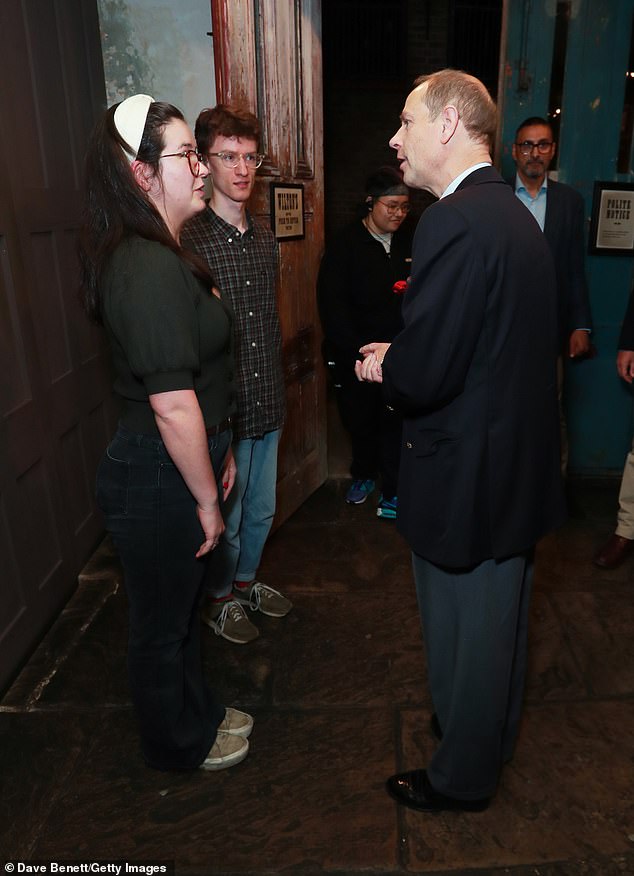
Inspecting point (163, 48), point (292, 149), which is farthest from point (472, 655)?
point (163, 48)

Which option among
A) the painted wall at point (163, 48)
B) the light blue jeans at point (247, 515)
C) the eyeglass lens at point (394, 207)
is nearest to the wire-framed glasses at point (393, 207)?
the eyeglass lens at point (394, 207)

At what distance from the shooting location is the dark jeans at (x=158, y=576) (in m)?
1.73

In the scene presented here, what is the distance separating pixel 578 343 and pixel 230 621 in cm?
231

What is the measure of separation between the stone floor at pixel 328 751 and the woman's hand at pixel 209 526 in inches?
32.3

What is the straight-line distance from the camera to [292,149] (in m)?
3.37

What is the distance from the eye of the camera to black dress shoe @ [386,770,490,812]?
1.97 metres

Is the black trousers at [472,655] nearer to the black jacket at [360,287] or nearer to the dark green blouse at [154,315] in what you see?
the dark green blouse at [154,315]

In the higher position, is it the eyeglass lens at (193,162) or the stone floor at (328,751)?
the eyeglass lens at (193,162)

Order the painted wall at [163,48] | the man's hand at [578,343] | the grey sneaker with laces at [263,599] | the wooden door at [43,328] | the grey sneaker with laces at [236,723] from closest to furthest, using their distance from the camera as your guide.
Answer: the grey sneaker with laces at [236,723]
the wooden door at [43,328]
the grey sneaker with laces at [263,599]
the painted wall at [163,48]
the man's hand at [578,343]

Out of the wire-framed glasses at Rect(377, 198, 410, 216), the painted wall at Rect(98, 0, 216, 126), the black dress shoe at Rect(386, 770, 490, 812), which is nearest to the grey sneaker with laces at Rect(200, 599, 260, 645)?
the black dress shoe at Rect(386, 770, 490, 812)

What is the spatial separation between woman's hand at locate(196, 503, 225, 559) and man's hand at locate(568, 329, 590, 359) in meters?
2.54

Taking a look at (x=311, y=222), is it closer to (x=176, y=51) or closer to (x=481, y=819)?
(x=176, y=51)

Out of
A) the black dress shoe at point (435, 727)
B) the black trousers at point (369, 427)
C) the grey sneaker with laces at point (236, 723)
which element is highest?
the black trousers at point (369, 427)

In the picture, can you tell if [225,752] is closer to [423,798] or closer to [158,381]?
[423,798]
